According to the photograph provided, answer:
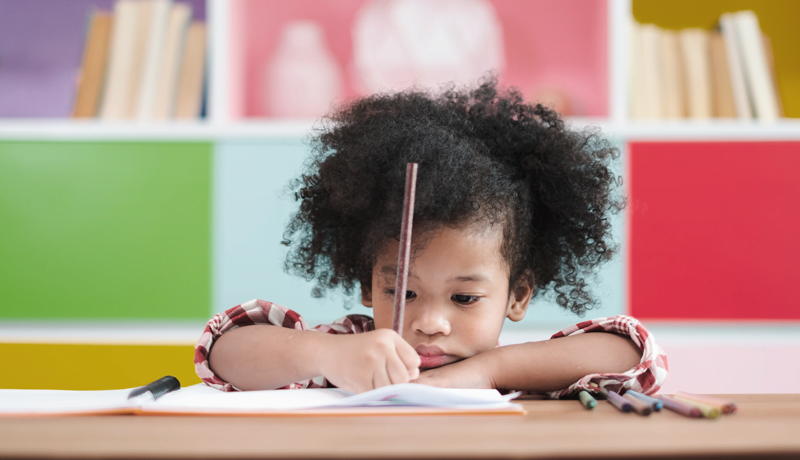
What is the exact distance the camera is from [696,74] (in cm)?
165

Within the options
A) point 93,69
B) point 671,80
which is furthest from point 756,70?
point 93,69

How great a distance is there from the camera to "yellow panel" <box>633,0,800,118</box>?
182cm

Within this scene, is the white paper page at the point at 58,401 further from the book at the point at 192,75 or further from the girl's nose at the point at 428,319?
the book at the point at 192,75

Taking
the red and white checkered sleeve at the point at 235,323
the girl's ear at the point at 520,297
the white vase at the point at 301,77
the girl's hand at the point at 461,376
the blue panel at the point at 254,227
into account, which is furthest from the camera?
the white vase at the point at 301,77

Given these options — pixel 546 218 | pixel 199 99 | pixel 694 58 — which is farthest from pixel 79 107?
pixel 694 58

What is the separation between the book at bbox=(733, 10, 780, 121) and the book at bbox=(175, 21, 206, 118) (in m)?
1.38

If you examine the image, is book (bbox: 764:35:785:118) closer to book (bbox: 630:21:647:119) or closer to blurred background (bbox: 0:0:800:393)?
blurred background (bbox: 0:0:800:393)

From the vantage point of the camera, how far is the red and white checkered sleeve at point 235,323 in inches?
31.4

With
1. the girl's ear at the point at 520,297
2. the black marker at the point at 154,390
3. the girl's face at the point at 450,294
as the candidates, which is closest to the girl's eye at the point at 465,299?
the girl's face at the point at 450,294

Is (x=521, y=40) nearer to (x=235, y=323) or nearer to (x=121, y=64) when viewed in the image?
(x=121, y=64)

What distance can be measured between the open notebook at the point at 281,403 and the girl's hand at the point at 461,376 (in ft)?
0.42

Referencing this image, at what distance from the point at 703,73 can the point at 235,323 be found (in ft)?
4.51

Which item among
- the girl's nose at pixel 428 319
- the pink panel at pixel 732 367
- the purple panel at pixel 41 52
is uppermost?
the purple panel at pixel 41 52

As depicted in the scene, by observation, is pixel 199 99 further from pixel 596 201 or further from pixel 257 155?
pixel 596 201
